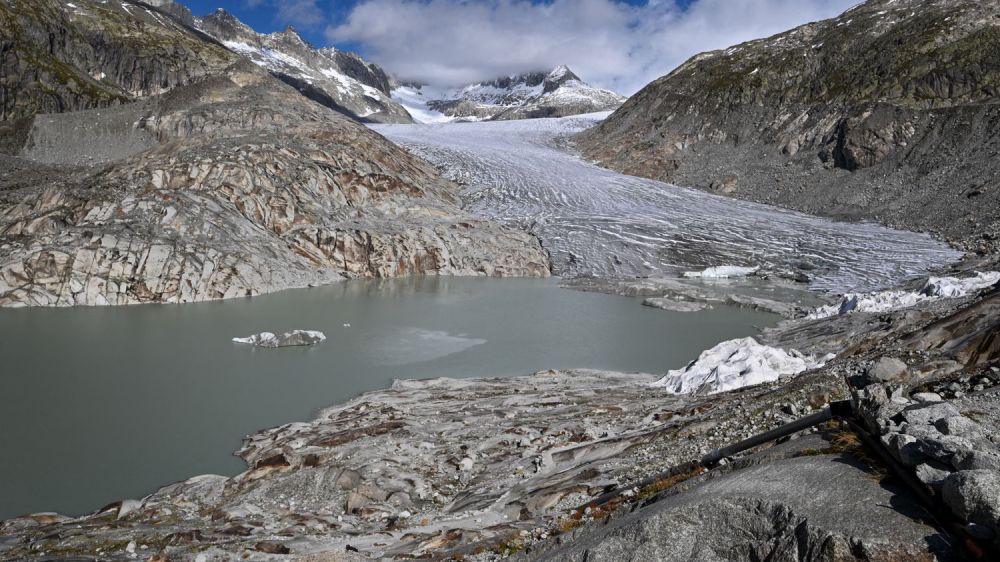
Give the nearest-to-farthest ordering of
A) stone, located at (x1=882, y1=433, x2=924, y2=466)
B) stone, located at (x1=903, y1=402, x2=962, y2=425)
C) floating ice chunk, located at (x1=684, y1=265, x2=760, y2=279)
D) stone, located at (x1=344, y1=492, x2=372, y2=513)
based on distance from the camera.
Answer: stone, located at (x1=882, y1=433, x2=924, y2=466)
stone, located at (x1=903, y1=402, x2=962, y2=425)
stone, located at (x1=344, y1=492, x2=372, y2=513)
floating ice chunk, located at (x1=684, y1=265, x2=760, y2=279)

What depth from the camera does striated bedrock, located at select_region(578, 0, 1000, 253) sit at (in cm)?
3136

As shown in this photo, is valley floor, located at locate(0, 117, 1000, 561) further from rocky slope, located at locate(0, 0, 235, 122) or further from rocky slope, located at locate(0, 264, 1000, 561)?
rocky slope, located at locate(0, 0, 235, 122)

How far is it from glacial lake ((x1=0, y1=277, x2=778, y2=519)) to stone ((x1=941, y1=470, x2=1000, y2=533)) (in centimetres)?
865

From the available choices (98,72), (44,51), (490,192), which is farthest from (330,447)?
(98,72)

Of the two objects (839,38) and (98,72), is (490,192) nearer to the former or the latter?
(839,38)

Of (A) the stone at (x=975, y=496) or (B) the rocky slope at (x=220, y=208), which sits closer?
(A) the stone at (x=975, y=496)

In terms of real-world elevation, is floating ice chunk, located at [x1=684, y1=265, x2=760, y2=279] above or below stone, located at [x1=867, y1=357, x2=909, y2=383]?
above

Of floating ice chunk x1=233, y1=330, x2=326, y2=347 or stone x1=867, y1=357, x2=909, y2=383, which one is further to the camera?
floating ice chunk x1=233, y1=330, x2=326, y2=347

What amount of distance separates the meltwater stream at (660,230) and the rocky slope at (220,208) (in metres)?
2.48

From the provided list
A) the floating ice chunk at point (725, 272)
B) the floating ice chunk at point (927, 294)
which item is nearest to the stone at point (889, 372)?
the floating ice chunk at point (927, 294)

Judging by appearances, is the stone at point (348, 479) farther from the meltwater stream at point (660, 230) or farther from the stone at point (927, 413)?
the meltwater stream at point (660, 230)

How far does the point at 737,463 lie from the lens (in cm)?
423

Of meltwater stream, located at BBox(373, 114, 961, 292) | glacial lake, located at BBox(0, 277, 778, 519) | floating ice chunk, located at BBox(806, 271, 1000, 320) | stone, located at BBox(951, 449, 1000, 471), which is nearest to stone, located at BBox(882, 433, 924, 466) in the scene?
stone, located at BBox(951, 449, 1000, 471)

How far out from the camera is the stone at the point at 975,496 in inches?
96.2
